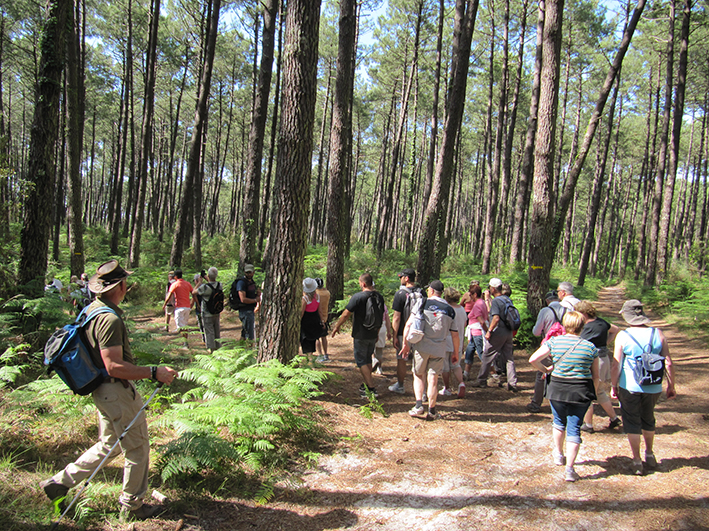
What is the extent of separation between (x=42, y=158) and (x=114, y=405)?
6.15 m

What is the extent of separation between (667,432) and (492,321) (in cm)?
259

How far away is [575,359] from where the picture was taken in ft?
13.2

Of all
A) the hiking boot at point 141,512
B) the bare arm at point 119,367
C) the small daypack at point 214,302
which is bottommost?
the hiking boot at point 141,512

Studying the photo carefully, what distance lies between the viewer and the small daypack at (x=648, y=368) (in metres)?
4.03

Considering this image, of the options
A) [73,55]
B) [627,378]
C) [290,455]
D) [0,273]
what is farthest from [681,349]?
[73,55]

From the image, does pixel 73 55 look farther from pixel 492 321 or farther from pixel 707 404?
pixel 707 404

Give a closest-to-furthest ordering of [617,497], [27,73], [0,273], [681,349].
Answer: [617,497] → [0,273] → [681,349] → [27,73]

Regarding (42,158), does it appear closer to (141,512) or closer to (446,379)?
(141,512)

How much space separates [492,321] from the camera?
648 centimetres

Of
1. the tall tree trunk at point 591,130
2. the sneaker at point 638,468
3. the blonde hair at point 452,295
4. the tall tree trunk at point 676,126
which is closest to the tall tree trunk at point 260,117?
the blonde hair at point 452,295

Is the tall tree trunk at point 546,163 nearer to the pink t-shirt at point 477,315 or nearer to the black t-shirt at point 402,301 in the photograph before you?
the pink t-shirt at point 477,315

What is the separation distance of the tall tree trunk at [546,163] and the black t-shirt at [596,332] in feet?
14.9

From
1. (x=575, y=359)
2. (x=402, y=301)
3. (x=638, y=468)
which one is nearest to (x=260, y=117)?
(x=402, y=301)

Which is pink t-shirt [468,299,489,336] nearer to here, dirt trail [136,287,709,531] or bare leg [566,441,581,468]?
dirt trail [136,287,709,531]
